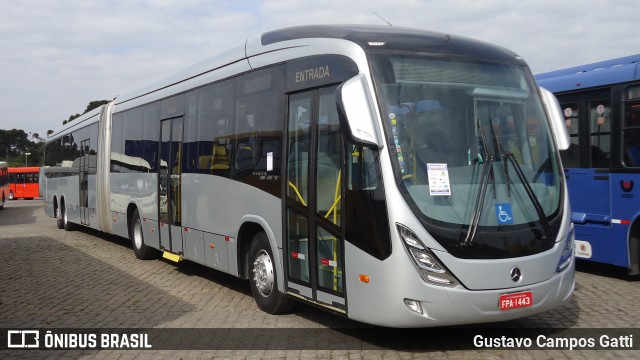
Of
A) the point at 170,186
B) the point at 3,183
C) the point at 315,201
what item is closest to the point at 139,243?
the point at 170,186

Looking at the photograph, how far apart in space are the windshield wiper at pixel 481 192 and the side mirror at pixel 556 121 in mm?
1082

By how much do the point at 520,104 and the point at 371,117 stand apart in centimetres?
181

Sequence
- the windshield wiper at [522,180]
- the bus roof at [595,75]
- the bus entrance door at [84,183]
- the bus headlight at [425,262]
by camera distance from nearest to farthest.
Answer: the bus headlight at [425,262] < the windshield wiper at [522,180] < the bus roof at [595,75] < the bus entrance door at [84,183]

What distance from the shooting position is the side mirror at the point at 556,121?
7098 millimetres

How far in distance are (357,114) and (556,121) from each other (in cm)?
241

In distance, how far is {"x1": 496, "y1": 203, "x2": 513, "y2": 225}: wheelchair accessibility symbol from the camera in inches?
246

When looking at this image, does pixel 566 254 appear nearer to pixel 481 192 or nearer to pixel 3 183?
pixel 481 192

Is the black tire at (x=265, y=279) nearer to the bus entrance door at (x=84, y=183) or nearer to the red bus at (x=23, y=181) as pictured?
the bus entrance door at (x=84, y=183)

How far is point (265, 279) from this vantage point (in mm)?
8164

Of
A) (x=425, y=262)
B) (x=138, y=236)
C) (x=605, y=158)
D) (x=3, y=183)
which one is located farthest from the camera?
(x=3, y=183)

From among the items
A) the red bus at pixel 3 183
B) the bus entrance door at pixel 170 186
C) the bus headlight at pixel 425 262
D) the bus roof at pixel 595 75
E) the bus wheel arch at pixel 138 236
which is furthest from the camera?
the red bus at pixel 3 183

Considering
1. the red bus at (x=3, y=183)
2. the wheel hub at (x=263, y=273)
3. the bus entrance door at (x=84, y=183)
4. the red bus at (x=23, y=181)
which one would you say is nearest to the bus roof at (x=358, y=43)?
the wheel hub at (x=263, y=273)

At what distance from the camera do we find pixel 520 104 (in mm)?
7039

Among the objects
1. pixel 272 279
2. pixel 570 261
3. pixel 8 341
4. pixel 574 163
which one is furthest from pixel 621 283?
pixel 8 341
